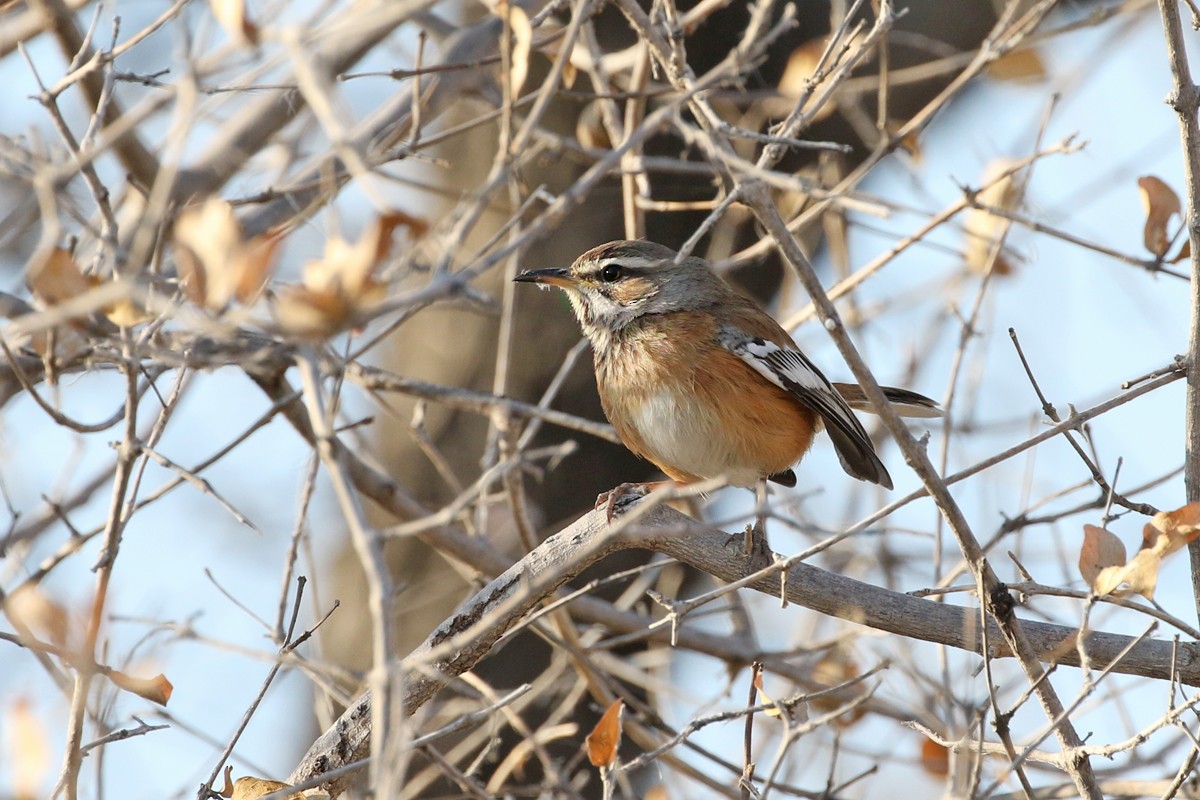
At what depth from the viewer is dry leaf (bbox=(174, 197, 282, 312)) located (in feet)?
8.02

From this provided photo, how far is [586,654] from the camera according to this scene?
4695 mm

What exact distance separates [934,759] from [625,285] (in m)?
2.36

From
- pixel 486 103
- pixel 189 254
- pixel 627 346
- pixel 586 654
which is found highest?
pixel 486 103

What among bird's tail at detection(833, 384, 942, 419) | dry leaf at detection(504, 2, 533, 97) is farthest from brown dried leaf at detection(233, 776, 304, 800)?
bird's tail at detection(833, 384, 942, 419)

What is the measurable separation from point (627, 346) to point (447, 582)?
104 inches

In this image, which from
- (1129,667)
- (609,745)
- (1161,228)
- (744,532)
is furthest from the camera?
(744,532)

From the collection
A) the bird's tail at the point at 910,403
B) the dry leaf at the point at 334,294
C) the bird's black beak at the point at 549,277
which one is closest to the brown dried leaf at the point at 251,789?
the dry leaf at the point at 334,294

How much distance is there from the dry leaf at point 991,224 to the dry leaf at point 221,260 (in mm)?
3266

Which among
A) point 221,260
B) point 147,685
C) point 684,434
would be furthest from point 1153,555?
point 147,685

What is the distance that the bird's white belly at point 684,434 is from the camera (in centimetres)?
480

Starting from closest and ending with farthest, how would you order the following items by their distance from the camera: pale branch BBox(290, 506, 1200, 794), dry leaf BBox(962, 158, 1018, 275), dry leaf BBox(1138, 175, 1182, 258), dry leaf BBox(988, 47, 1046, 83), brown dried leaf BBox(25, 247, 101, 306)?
brown dried leaf BBox(25, 247, 101, 306) → pale branch BBox(290, 506, 1200, 794) → dry leaf BBox(1138, 175, 1182, 258) → dry leaf BBox(962, 158, 1018, 275) → dry leaf BBox(988, 47, 1046, 83)

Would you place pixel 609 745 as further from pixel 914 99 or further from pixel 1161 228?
pixel 914 99

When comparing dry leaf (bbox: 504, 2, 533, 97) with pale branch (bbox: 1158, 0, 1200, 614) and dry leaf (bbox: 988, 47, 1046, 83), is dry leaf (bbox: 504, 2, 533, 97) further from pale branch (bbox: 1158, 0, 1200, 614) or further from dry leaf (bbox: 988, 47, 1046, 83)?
dry leaf (bbox: 988, 47, 1046, 83)

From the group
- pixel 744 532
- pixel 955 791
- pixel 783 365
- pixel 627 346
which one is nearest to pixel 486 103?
pixel 627 346
